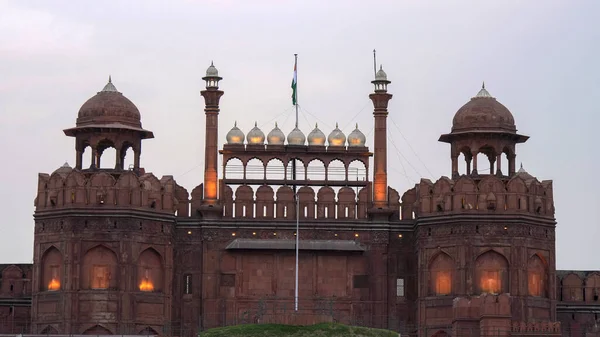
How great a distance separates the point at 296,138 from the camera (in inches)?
3770

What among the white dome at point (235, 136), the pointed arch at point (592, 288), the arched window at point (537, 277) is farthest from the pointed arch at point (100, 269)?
the pointed arch at point (592, 288)

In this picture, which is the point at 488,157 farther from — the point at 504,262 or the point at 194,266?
the point at 194,266


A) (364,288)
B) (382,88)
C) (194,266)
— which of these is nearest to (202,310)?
(194,266)

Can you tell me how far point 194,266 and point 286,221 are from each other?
5.11 meters

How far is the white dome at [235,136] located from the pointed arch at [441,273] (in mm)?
12102

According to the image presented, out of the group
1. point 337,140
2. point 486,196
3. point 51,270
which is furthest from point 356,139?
point 51,270

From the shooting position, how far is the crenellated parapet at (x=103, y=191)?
296 ft

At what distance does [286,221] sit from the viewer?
93500mm

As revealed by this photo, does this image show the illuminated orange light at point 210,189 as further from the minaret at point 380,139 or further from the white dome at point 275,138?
the minaret at point 380,139

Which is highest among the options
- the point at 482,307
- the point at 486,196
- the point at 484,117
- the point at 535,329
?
the point at 484,117

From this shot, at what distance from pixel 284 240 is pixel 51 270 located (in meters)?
11.7

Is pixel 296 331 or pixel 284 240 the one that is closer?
pixel 296 331

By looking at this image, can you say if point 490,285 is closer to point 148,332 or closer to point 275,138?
point 275,138

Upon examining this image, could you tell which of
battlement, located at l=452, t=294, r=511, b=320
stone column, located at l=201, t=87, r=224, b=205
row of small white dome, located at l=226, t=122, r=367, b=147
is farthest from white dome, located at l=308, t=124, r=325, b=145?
battlement, located at l=452, t=294, r=511, b=320
